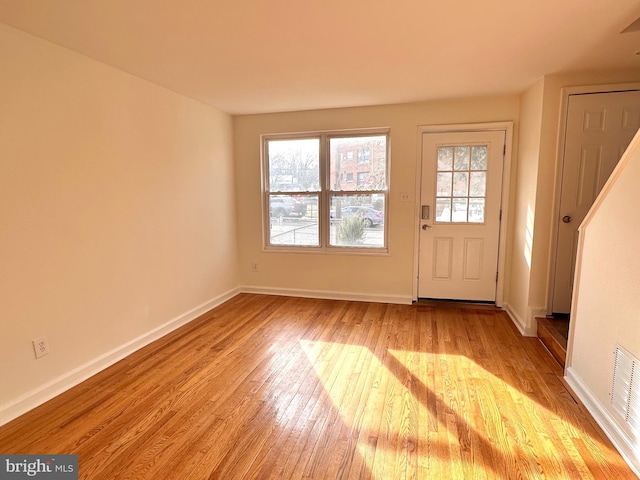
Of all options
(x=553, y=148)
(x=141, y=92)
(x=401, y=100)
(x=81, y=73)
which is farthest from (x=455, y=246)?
(x=81, y=73)

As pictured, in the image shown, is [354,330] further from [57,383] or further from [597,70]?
[597,70]

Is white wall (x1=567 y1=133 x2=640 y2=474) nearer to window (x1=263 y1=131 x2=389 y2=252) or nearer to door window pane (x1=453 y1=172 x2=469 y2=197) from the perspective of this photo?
door window pane (x1=453 y1=172 x2=469 y2=197)

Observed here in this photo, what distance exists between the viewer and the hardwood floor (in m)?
1.71

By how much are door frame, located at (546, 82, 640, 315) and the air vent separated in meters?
1.37

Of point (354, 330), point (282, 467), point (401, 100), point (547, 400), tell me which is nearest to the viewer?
point (282, 467)

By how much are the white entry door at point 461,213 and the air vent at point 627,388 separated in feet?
7.03

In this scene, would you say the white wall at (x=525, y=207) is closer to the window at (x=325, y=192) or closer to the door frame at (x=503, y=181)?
the door frame at (x=503, y=181)

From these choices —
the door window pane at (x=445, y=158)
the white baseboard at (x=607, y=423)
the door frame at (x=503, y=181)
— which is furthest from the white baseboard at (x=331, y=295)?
the white baseboard at (x=607, y=423)

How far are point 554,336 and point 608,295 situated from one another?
3.10 ft

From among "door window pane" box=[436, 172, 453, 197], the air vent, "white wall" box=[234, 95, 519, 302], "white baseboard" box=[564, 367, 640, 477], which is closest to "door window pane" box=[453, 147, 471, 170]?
"door window pane" box=[436, 172, 453, 197]

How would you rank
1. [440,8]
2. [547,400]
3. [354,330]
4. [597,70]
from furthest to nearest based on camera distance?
[354,330] < [597,70] < [547,400] < [440,8]

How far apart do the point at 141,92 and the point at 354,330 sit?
9.59 feet

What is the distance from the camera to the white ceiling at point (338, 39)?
1878mm

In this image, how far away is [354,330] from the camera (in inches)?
134
